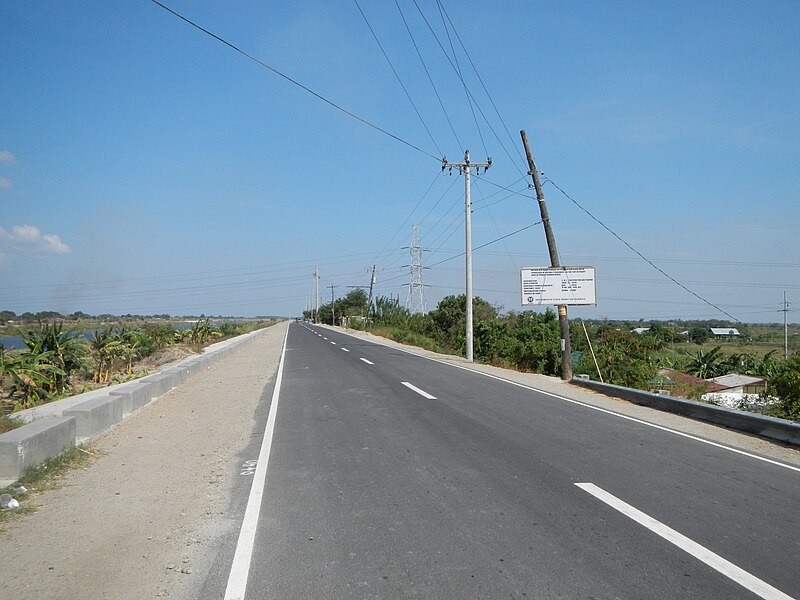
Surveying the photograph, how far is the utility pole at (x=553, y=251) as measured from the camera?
20.6 m

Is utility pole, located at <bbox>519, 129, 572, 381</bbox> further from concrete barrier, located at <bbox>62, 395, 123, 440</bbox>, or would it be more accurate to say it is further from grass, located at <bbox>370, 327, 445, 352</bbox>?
grass, located at <bbox>370, 327, 445, 352</bbox>

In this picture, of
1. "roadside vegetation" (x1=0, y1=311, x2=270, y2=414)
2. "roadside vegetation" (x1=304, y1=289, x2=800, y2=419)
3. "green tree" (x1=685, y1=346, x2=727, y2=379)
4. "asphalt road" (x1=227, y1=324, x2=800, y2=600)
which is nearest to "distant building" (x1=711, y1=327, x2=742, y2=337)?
"roadside vegetation" (x1=304, y1=289, x2=800, y2=419)

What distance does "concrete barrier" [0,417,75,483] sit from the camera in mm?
6633

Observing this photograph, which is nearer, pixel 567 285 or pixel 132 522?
pixel 132 522

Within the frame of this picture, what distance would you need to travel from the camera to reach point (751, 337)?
84.4m

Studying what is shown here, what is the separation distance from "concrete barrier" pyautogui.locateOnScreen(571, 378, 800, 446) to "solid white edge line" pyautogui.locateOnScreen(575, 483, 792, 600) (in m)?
5.21

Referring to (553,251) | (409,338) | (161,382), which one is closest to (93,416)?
(161,382)

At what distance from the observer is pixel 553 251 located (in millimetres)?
21984

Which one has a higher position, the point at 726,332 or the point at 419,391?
the point at 419,391

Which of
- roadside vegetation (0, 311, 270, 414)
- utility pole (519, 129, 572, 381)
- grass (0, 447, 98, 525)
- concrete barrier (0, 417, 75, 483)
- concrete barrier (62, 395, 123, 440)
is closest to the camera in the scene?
grass (0, 447, 98, 525)

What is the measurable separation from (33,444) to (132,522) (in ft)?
6.92

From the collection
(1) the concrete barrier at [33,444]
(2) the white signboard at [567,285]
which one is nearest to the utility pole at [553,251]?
(2) the white signboard at [567,285]

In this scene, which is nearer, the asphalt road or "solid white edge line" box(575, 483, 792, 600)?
"solid white edge line" box(575, 483, 792, 600)

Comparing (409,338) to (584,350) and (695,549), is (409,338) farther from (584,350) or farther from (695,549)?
(695,549)
